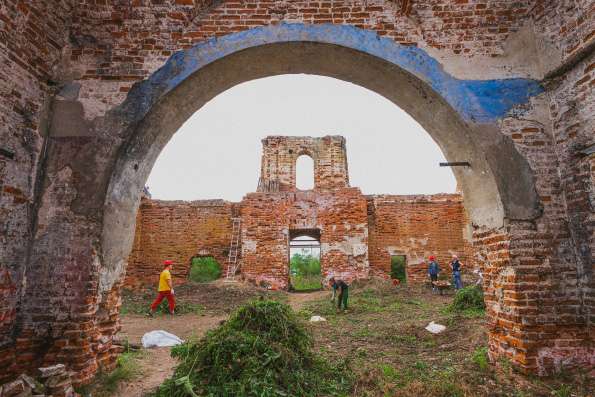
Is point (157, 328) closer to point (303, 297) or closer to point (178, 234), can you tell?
point (303, 297)

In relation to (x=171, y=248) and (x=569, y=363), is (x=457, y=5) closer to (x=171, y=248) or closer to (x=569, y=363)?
(x=569, y=363)

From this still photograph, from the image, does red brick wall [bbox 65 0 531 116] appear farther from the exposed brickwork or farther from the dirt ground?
the dirt ground

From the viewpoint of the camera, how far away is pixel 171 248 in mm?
13938

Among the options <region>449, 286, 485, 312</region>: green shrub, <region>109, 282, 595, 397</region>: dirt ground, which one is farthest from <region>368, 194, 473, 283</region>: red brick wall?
<region>449, 286, 485, 312</region>: green shrub

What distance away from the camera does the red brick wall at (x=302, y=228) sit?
1283 centimetres

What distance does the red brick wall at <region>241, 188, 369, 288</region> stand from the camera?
12.8 m

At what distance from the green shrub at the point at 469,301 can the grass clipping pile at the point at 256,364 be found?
4817 millimetres

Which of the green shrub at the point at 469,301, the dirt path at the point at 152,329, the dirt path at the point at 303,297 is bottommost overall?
the dirt path at the point at 152,329

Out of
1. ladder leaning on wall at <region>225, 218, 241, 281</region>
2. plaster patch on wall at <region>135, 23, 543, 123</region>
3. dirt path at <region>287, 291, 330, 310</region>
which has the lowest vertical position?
dirt path at <region>287, 291, 330, 310</region>

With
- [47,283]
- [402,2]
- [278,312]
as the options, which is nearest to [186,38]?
[402,2]

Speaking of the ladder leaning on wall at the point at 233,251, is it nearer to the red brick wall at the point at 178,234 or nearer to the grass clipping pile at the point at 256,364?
the red brick wall at the point at 178,234

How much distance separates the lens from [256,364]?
3.15 m

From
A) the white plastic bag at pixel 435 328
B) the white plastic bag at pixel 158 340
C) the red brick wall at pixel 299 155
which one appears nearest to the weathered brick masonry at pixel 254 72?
the white plastic bag at pixel 158 340

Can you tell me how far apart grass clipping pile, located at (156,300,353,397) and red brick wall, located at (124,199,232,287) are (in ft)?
34.5
